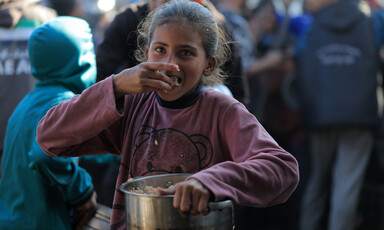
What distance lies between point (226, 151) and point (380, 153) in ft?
11.4

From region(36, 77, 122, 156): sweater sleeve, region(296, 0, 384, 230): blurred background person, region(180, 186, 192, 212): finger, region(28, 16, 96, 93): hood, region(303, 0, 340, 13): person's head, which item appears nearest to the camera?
region(180, 186, 192, 212): finger

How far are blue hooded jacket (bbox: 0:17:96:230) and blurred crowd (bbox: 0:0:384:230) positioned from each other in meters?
1.45

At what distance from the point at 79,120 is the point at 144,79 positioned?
0.89 ft

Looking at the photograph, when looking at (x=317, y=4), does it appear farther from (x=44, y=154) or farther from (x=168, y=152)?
(x=168, y=152)

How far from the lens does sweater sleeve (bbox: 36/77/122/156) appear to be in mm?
1619

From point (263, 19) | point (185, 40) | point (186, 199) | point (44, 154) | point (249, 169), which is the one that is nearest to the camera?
point (186, 199)

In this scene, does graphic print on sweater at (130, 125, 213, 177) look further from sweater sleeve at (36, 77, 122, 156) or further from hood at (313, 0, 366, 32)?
hood at (313, 0, 366, 32)

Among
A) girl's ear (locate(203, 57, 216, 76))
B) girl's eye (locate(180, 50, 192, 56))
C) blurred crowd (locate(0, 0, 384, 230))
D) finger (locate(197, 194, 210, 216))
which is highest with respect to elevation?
girl's eye (locate(180, 50, 192, 56))

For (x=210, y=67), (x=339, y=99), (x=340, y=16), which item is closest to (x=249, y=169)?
(x=210, y=67)

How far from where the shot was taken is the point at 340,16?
4629 mm

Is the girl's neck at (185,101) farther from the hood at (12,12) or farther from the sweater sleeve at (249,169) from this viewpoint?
the hood at (12,12)

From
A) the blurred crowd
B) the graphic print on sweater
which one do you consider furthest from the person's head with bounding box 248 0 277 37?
the graphic print on sweater

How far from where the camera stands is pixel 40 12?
402 cm

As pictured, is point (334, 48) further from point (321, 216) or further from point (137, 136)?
point (137, 136)
